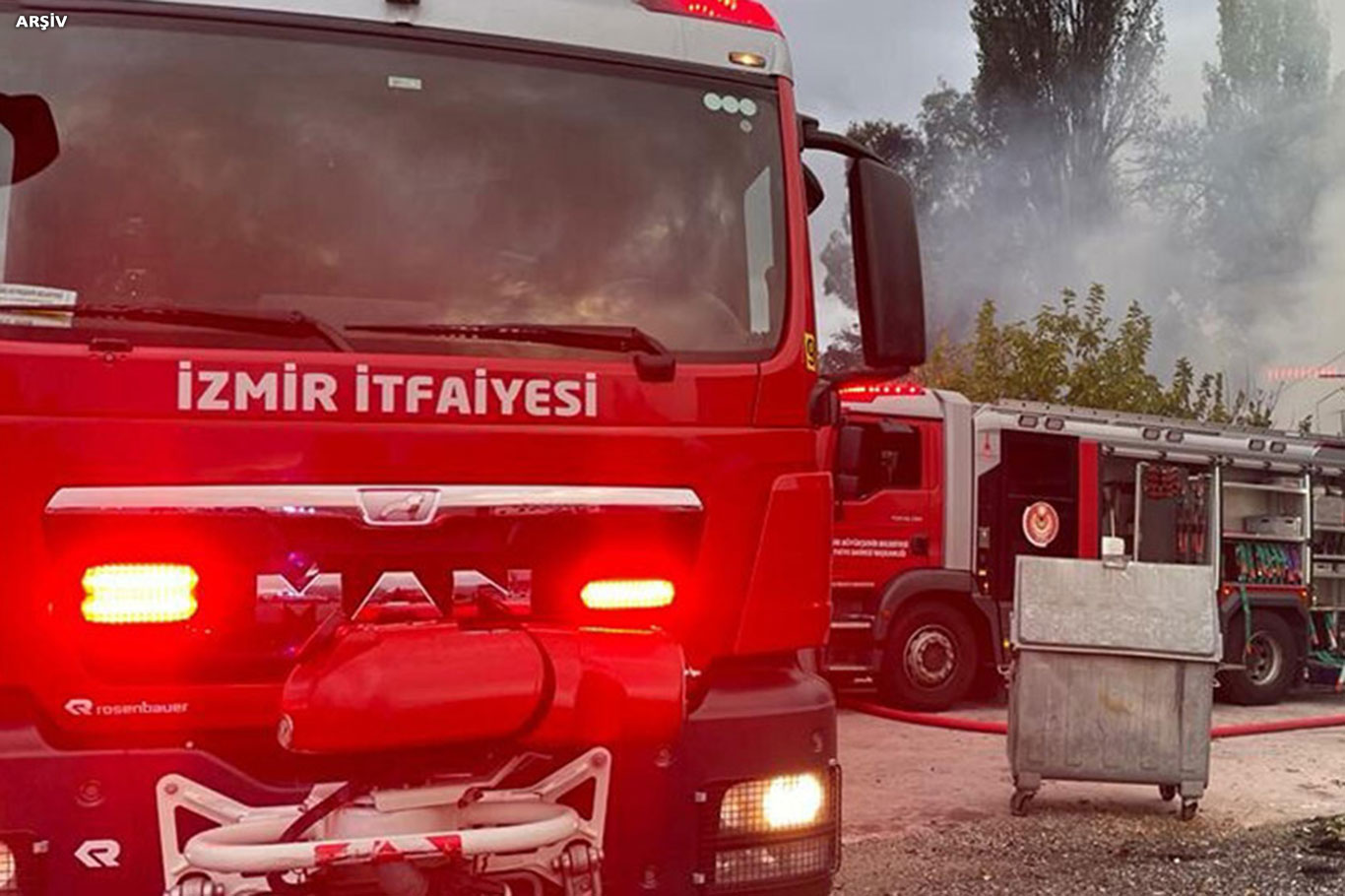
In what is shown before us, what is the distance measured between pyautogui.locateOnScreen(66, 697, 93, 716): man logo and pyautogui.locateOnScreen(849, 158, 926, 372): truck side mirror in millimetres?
2162

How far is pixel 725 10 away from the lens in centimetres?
369

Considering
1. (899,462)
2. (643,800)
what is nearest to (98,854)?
(643,800)

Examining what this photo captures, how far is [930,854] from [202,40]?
483cm

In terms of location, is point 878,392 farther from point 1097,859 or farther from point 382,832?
point 382,832

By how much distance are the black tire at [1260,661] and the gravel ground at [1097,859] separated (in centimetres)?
618

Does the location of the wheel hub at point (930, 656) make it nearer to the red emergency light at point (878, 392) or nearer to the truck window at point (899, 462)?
the truck window at point (899, 462)

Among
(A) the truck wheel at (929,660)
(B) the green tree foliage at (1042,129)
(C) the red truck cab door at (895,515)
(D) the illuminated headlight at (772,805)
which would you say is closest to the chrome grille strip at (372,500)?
(D) the illuminated headlight at (772,805)

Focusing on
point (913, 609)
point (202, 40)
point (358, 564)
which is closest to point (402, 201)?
point (202, 40)

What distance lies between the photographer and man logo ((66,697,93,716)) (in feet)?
9.04

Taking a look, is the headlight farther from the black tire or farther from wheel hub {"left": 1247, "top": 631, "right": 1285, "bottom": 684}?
wheel hub {"left": 1247, "top": 631, "right": 1285, "bottom": 684}

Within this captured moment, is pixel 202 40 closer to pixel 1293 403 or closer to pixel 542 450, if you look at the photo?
pixel 542 450

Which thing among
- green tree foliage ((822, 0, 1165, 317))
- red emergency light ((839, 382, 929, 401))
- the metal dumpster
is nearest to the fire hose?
red emergency light ((839, 382, 929, 401))

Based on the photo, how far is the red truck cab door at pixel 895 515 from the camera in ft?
37.6

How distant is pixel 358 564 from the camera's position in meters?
2.98
